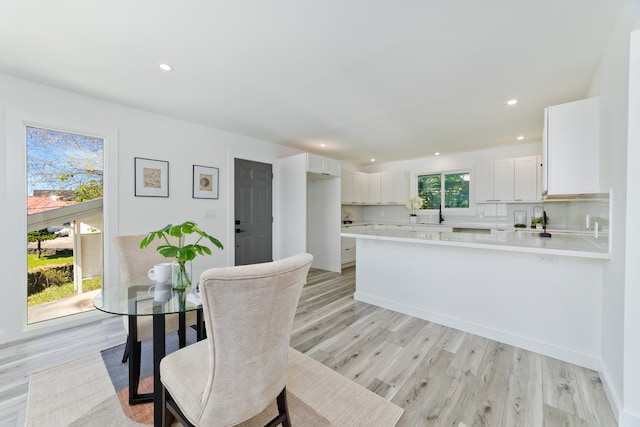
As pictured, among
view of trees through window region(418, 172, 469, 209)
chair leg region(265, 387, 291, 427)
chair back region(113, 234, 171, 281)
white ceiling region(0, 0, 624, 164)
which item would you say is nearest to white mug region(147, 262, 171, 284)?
chair back region(113, 234, 171, 281)

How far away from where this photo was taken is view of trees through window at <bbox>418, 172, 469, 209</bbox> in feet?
17.2

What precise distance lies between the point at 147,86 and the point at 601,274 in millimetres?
4300

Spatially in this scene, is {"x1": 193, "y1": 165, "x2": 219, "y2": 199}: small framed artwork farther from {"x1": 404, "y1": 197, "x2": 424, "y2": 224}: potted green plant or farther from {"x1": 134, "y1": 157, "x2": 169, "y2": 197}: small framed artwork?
{"x1": 404, "y1": 197, "x2": 424, "y2": 224}: potted green plant

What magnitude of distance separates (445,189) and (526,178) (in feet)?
4.81

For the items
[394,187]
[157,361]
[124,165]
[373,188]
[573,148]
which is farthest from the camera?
[373,188]

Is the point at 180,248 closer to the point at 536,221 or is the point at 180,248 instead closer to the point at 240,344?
the point at 240,344

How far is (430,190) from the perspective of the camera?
5.70 meters

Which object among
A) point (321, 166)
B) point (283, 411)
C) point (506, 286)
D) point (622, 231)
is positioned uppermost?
point (321, 166)

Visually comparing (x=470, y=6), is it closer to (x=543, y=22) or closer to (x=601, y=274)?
(x=543, y=22)

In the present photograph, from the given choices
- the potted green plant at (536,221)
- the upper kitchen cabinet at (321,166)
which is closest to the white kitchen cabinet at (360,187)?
the upper kitchen cabinet at (321,166)

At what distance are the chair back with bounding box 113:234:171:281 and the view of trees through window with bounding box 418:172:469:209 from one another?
17.5 feet

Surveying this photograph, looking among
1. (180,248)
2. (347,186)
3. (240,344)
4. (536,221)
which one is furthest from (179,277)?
(536,221)

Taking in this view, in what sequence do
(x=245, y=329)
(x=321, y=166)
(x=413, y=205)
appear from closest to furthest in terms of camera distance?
(x=245, y=329), (x=321, y=166), (x=413, y=205)

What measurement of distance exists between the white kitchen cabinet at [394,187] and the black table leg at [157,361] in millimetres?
5333
